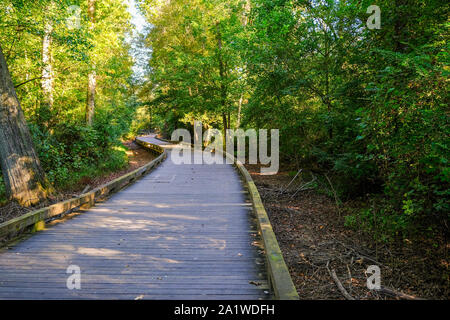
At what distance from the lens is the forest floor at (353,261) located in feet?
11.4

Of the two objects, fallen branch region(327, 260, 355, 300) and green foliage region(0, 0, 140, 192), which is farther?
green foliage region(0, 0, 140, 192)

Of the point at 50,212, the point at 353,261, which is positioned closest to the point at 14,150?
the point at 50,212

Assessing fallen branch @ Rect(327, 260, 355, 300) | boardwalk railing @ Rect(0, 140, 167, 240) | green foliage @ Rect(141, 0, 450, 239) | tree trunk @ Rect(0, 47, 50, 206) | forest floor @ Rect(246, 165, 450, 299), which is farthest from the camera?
tree trunk @ Rect(0, 47, 50, 206)

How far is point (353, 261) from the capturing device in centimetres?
429

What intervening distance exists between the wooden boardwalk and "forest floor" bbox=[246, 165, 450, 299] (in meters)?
0.62

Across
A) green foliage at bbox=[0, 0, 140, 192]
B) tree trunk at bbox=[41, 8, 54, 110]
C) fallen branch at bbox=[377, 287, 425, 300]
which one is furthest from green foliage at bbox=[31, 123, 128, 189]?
fallen branch at bbox=[377, 287, 425, 300]

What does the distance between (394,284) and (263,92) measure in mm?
9088

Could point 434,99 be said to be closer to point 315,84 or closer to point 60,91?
point 315,84

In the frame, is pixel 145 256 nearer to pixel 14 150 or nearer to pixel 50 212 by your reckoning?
pixel 50 212

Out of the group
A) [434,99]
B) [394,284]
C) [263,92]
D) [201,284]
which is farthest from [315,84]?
[201,284]

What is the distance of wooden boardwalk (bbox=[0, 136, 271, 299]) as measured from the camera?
10.6 ft

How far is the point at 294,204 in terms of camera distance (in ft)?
26.1

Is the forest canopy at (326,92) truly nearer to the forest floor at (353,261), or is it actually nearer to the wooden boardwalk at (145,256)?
the forest floor at (353,261)

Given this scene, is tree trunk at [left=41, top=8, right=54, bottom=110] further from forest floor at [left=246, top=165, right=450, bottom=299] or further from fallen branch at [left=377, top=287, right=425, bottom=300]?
fallen branch at [left=377, top=287, right=425, bottom=300]
